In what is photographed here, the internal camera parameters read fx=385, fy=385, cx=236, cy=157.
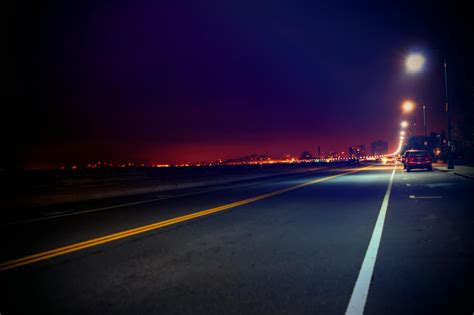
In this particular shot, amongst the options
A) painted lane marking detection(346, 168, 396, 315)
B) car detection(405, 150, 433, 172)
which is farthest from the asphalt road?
car detection(405, 150, 433, 172)

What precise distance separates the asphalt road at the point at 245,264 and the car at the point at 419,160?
28.1m

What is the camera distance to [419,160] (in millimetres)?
37125

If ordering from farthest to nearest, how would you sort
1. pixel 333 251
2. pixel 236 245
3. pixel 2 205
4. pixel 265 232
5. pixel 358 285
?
pixel 2 205
pixel 265 232
pixel 236 245
pixel 333 251
pixel 358 285

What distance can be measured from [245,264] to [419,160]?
117 feet

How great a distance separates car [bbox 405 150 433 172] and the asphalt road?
92.3ft

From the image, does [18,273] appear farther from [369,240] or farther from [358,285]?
[369,240]

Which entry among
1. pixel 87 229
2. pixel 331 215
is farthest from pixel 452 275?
pixel 87 229

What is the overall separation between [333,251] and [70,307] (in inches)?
171

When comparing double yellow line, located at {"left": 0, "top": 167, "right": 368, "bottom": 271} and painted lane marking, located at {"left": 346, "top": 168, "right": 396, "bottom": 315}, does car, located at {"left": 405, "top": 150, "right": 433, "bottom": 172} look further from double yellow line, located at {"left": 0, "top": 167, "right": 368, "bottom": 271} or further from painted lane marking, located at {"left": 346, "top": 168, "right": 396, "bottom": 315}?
painted lane marking, located at {"left": 346, "top": 168, "right": 396, "bottom": 315}

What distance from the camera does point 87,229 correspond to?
9742 millimetres

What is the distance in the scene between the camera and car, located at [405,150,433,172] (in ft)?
121

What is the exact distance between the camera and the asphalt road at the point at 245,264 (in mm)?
4465

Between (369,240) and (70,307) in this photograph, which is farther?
(369,240)

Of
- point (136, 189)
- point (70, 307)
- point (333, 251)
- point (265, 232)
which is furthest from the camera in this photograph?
point (136, 189)
